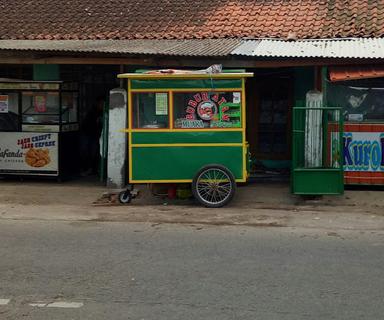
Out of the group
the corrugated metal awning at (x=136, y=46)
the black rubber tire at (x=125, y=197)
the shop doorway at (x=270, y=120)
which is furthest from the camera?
the shop doorway at (x=270, y=120)

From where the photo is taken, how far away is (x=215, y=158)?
377 inches

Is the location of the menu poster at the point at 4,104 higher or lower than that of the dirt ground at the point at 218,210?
higher

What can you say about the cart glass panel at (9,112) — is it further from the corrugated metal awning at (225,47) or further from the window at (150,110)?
the window at (150,110)

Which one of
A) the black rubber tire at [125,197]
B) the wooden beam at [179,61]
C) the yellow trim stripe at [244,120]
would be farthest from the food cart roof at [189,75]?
the black rubber tire at [125,197]

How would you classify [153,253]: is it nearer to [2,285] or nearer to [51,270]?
[51,270]

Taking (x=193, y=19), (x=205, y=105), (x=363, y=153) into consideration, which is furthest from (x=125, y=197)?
(x=193, y=19)

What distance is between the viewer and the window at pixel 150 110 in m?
9.59

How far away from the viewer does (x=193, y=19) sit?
13.7 meters

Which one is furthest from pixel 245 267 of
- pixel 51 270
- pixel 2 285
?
pixel 2 285

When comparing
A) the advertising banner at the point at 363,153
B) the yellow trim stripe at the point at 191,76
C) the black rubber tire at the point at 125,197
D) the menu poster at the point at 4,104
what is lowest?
the black rubber tire at the point at 125,197

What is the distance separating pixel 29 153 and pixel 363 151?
6.45 m

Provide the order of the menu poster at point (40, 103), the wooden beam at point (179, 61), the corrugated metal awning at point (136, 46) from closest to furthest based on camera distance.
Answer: the wooden beam at point (179, 61) < the corrugated metal awning at point (136, 46) < the menu poster at point (40, 103)

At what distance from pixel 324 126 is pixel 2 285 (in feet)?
21.5

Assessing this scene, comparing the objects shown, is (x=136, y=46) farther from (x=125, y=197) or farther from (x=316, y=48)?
(x=316, y=48)
